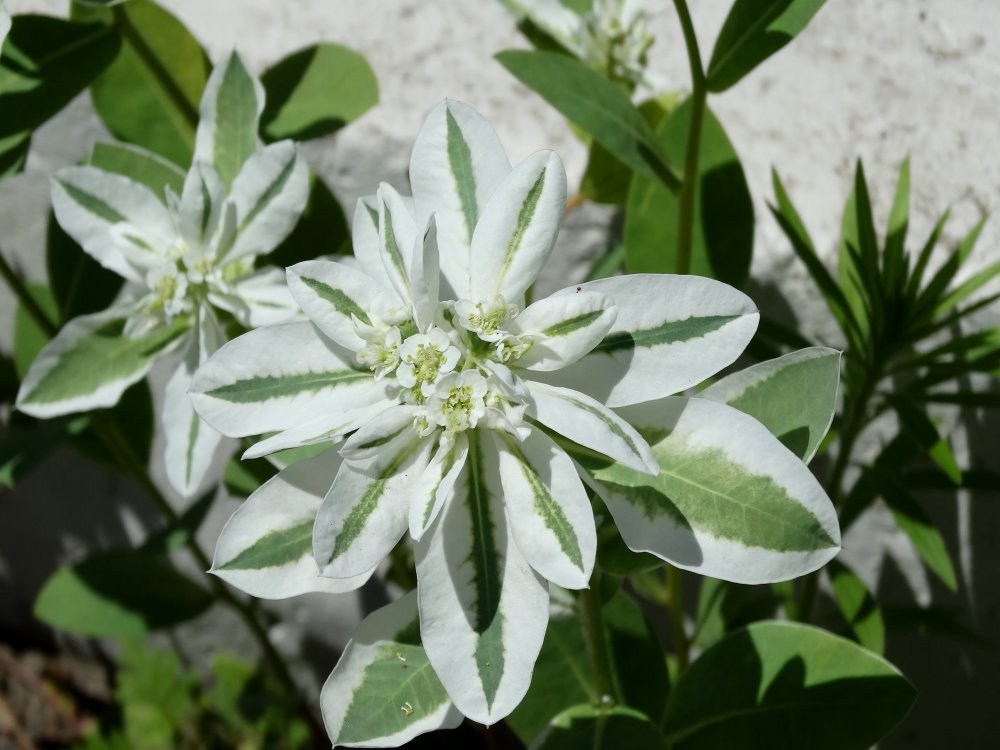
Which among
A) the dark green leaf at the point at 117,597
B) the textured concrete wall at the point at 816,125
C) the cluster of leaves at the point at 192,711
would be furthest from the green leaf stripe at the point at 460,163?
the cluster of leaves at the point at 192,711

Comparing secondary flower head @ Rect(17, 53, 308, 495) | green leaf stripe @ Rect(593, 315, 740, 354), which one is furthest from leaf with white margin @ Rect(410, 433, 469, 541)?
secondary flower head @ Rect(17, 53, 308, 495)

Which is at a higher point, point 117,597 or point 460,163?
point 460,163

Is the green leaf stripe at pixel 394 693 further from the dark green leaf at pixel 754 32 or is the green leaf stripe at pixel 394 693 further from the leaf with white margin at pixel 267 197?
the dark green leaf at pixel 754 32

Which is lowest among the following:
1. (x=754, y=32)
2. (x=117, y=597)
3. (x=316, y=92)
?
(x=117, y=597)

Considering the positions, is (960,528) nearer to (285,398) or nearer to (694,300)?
(694,300)

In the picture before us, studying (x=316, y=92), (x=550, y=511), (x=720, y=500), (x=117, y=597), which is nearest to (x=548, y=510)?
(x=550, y=511)

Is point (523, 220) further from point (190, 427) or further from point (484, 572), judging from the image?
point (190, 427)
